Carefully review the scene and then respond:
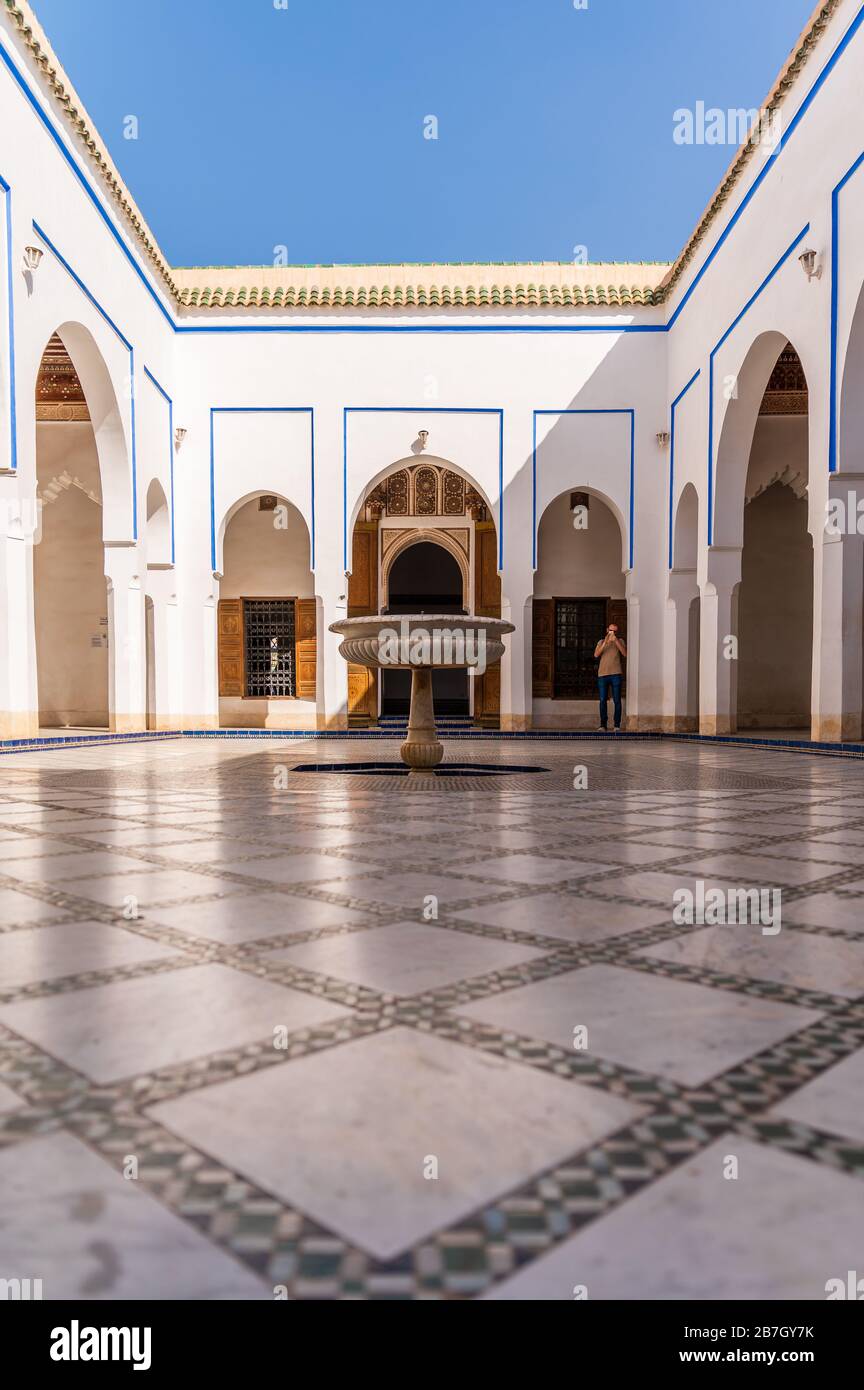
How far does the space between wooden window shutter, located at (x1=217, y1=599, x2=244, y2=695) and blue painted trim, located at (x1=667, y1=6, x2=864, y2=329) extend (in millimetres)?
5608

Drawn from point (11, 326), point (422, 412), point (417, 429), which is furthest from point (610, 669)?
A: point (11, 326)

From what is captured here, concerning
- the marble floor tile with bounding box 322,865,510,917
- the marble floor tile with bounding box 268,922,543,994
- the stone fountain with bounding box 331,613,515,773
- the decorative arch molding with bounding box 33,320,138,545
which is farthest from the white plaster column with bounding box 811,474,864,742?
the decorative arch molding with bounding box 33,320,138,545

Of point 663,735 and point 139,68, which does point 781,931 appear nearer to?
point 663,735

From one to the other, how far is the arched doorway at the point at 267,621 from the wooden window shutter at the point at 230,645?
0.4 inches

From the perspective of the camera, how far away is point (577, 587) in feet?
35.8

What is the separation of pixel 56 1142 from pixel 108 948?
62cm

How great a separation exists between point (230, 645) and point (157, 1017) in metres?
9.89

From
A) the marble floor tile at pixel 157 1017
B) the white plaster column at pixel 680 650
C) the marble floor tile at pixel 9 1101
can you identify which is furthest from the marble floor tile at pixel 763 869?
the white plaster column at pixel 680 650

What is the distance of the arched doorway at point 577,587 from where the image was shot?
10.7 metres

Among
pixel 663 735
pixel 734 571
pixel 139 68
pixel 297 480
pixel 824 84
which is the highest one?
pixel 139 68

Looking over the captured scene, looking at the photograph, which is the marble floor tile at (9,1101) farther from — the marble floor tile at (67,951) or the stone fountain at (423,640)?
the stone fountain at (423,640)

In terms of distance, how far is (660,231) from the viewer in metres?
10.7

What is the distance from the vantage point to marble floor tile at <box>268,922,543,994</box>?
3.97ft
